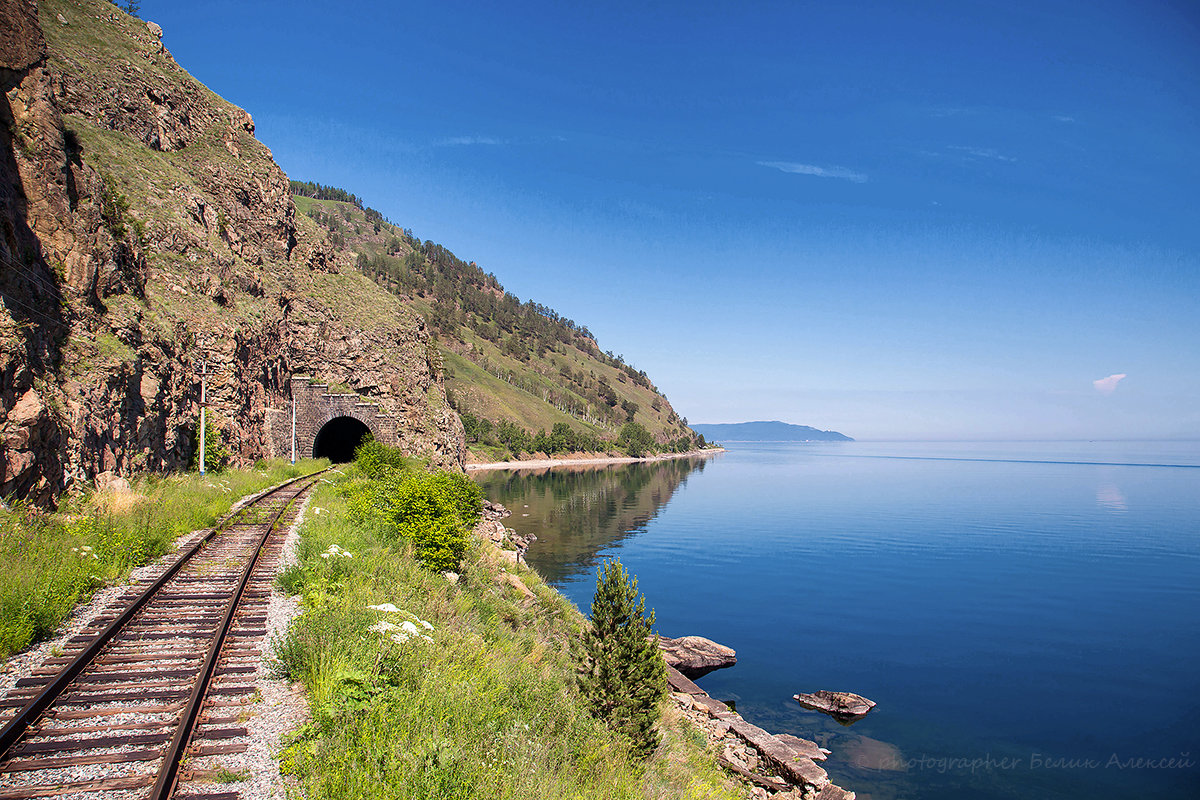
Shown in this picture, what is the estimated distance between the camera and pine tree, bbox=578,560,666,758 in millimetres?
12273

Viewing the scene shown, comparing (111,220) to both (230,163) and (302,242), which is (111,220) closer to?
(230,163)

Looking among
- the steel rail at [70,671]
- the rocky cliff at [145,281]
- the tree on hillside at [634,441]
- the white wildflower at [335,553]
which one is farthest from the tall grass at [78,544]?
the tree on hillside at [634,441]

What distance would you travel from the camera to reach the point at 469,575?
18797 mm

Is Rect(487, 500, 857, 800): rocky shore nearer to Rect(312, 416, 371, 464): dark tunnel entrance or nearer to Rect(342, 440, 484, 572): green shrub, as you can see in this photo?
Rect(342, 440, 484, 572): green shrub

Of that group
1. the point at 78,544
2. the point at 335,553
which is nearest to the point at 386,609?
the point at 335,553

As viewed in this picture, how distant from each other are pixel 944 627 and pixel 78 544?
116 ft

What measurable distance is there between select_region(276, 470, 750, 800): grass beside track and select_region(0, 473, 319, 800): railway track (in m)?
0.75

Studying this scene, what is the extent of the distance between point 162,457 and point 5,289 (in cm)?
1084

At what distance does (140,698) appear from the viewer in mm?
6730

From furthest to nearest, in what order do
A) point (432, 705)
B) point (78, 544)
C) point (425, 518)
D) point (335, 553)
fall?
point (425, 518) < point (335, 553) < point (78, 544) < point (432, 705)

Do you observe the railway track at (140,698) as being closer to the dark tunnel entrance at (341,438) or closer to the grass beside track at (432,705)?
the grass beside track at (432,705)

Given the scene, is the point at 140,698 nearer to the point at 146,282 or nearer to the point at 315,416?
the point at 146,282

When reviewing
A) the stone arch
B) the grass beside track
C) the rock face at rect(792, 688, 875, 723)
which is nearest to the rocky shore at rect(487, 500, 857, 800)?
the grass beside track

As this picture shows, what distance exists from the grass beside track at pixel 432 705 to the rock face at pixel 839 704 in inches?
306
